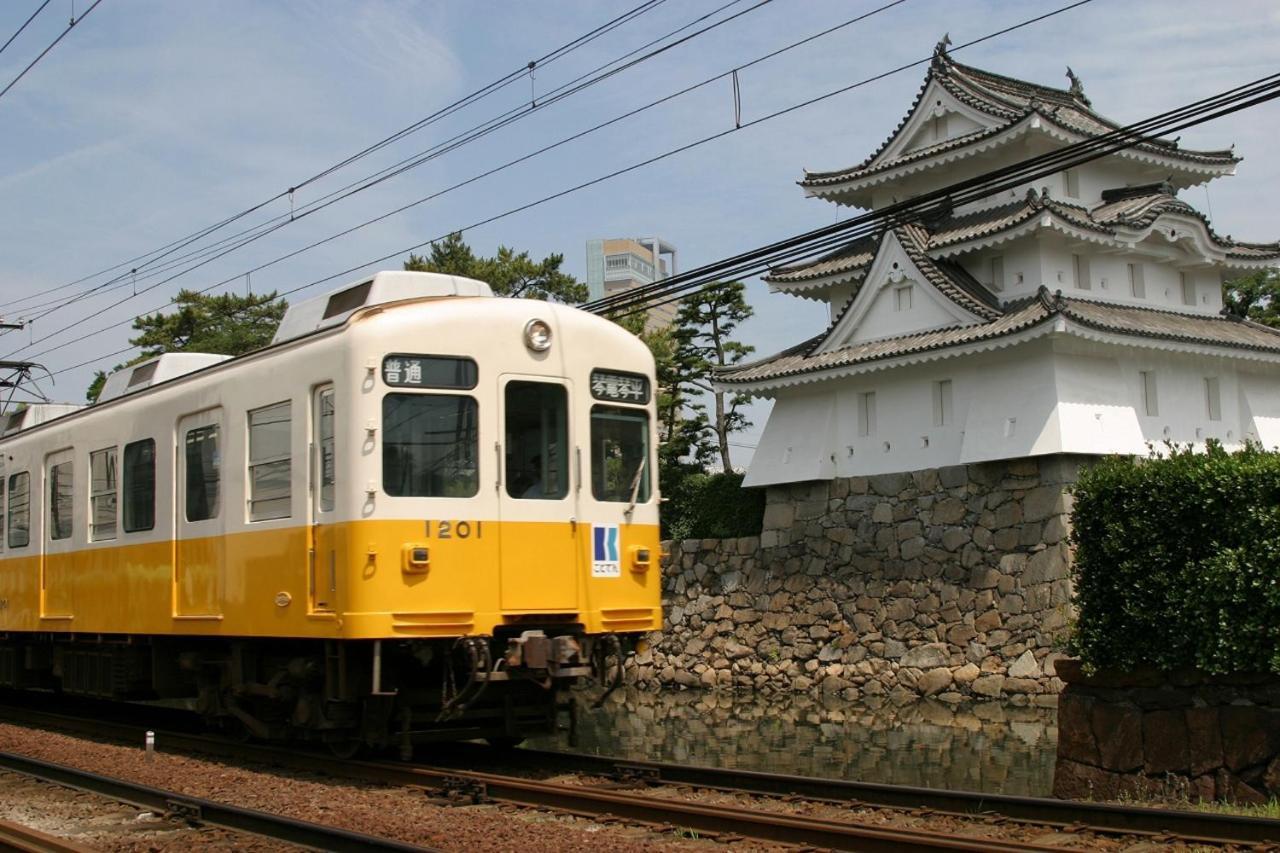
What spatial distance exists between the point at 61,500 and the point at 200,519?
11.3 ft

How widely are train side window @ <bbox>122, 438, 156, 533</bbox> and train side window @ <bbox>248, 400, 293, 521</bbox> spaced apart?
182cm

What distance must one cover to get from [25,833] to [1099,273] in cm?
1945

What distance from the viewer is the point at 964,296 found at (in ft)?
70.5

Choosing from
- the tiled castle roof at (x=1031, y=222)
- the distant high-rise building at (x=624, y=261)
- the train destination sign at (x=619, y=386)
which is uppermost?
the distant high-rise building at (x=624, y=261)

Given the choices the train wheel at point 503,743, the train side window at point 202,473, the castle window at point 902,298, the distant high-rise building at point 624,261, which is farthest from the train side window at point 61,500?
the distant high-rise building at point 624,261

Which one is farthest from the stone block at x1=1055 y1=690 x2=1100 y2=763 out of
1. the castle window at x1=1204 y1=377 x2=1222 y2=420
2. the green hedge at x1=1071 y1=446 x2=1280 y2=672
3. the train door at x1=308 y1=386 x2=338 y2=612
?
the castle window at x1=1204 y1=377 x2=1222 y2=420

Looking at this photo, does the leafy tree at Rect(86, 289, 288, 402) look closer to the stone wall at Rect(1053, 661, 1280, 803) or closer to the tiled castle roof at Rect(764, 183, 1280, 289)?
the tiled castle roof at Rect(764, 183, 1280, 289)

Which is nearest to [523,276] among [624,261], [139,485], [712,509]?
[712,509]

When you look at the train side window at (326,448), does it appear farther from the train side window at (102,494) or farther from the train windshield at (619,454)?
the train side window at (102,494)

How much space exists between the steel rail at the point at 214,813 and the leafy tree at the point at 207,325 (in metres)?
28.7

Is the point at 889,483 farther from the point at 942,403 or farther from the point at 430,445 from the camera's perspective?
the point at 430,445

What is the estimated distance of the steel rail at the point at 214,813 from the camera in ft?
22.8

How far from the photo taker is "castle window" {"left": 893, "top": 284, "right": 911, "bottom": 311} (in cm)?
2255

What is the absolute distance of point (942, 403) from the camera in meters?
22.0
